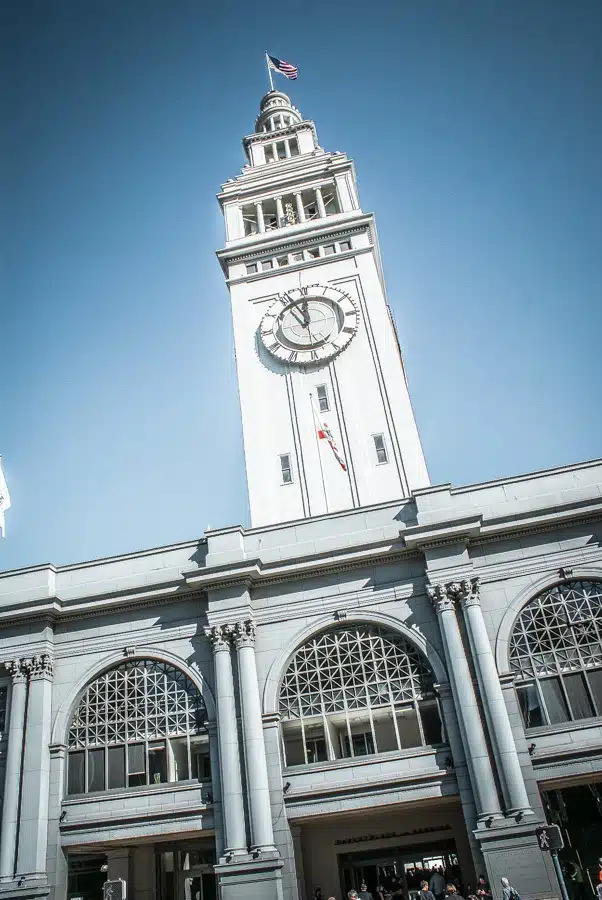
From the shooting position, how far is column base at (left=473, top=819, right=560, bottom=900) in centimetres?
2186

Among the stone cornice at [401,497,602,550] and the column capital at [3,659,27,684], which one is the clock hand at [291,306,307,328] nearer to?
the stone cornice at [401,497,602,550]

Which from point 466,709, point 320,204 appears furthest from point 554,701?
point 320,204

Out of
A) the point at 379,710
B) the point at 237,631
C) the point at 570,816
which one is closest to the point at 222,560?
the point at 237,631

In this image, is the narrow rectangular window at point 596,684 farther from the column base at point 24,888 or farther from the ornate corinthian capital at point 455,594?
the column base at point 24,888

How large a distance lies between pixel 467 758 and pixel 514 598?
581 cm

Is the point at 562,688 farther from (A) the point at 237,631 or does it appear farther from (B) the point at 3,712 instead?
(B) the point at 3,712

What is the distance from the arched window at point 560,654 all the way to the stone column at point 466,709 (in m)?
1.99

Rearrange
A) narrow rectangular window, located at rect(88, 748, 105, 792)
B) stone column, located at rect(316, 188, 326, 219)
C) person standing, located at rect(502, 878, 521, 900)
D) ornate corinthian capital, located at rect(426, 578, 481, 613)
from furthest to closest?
1. stone column, located at rect(316, 188, 326, 219)
2. narrow rectangular window, located at rect(88, 748, 105, 792)
3. ornate corinthian capital, located at rect(426, 578, 481, 613)
4. person standing, located at rect(502, 878, 521, 900)

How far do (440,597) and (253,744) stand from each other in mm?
8273

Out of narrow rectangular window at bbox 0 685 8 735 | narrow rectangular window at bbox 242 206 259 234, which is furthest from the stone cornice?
narrow rectangular window at bbox 242 206 259 234

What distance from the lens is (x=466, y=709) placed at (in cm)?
2419

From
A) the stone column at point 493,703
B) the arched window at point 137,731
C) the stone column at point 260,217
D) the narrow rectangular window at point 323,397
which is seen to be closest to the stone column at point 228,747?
the arched window at point 137,731

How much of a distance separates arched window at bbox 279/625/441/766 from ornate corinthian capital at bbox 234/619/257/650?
70.4 inches

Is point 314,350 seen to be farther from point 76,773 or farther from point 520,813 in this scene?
point 520,813
